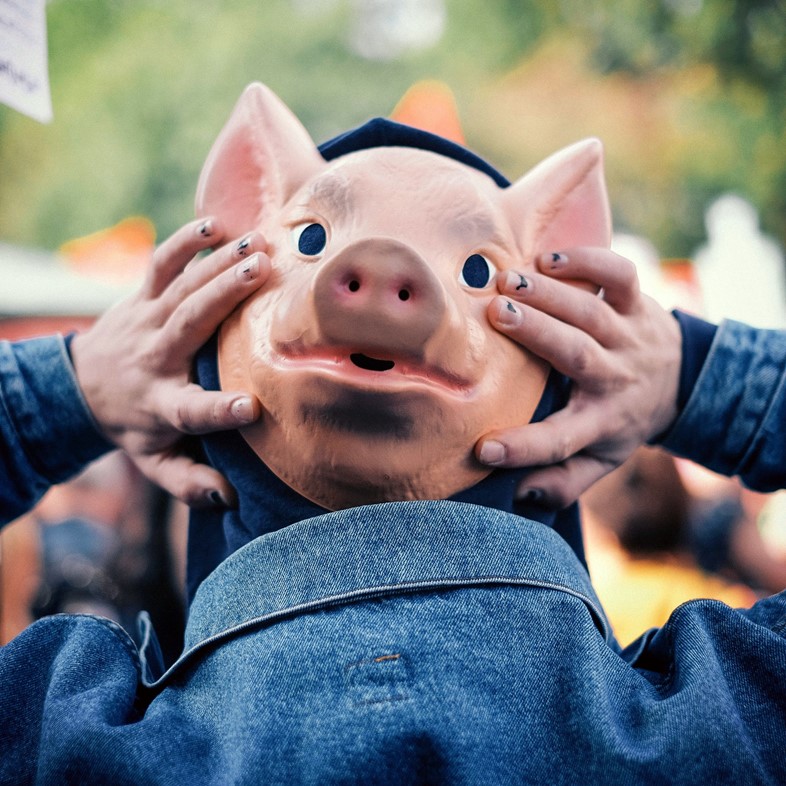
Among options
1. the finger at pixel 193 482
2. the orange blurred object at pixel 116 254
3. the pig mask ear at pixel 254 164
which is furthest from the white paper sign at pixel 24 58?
the orange blurred object at pixel 116 254

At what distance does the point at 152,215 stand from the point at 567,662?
5395 millimetres

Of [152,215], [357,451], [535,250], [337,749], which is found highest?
[535,250]

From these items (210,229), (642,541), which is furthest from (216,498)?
(642,541)

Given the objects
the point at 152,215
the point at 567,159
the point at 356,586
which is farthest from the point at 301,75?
the point at 356,586

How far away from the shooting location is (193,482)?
974 mm

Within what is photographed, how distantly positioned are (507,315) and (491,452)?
0.15 meters

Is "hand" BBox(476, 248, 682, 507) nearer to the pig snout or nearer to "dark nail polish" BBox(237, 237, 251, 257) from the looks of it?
the pig snout

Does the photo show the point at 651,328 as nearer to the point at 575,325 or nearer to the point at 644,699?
the point at 575,325

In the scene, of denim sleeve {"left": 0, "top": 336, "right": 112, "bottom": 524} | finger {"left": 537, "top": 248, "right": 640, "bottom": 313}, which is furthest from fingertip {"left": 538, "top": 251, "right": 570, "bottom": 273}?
denim sleeve {"left": 0, "top": 336, "right": 112, "bottom": 524}

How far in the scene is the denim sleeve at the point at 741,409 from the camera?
107 centimetres

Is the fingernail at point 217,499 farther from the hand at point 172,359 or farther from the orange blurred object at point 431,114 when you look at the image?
the orange blurred object at point 431,114

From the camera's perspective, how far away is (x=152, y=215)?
562cm

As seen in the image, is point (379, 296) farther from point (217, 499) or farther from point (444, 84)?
point (444, 84)

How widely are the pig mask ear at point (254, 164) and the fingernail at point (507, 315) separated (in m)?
0.30
